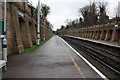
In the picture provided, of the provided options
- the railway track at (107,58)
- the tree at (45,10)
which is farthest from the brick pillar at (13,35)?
the tree at (45,10)

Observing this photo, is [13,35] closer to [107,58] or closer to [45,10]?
[107,58]

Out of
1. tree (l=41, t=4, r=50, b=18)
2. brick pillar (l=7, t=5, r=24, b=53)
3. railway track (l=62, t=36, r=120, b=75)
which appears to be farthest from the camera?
tree (l=41, t=4, r=50, b=18)

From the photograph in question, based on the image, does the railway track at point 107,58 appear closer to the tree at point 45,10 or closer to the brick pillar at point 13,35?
the brick pillar at point 13,35

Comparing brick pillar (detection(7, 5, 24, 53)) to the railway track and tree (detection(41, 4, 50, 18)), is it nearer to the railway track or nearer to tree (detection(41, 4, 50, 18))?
the railway track

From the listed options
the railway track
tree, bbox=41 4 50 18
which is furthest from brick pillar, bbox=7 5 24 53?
tree, bbox=41 4 50 18

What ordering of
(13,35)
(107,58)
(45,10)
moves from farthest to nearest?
(45,10) < (107,58) < (13,35)

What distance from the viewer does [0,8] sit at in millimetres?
7949

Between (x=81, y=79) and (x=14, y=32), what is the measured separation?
782 cm

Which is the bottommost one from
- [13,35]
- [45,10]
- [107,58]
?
[107,58]

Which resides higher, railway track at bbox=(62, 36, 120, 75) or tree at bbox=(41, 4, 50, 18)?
tree at bbox=(41, 4, 50, 18)

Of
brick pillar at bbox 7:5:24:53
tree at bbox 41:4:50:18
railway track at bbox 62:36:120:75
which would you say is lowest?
railway track at bbox 62:36:120:75

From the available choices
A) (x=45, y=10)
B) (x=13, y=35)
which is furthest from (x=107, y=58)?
(x=45, y=10)

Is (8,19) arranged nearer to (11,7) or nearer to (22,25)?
(11,7)

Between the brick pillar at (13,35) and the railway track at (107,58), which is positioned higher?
the brick pillar at (13,35)
